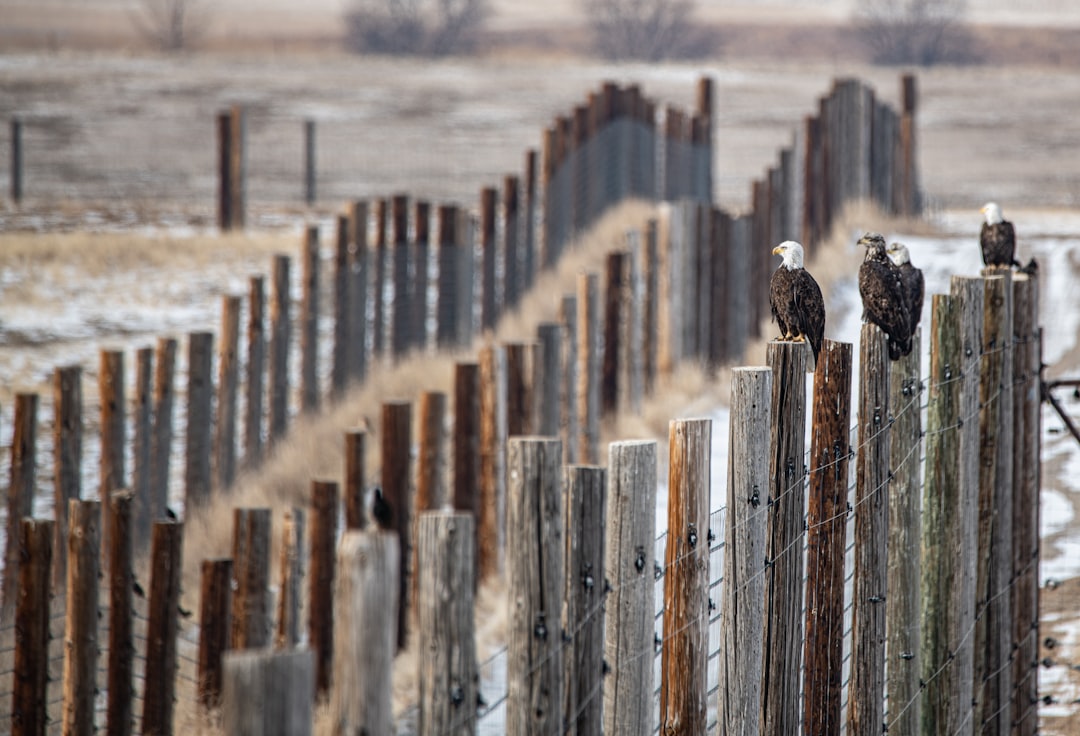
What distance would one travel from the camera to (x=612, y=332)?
296 inches

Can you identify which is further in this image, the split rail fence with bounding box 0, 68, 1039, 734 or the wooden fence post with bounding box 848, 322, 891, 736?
the wooden fence post with bounding box 848, 322, 891, 736

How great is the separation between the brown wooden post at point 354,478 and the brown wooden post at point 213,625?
31.3 inches

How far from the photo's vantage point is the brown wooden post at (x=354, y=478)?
17.5ft

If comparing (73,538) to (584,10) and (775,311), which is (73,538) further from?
(584,10)

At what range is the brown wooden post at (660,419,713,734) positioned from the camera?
115 inches

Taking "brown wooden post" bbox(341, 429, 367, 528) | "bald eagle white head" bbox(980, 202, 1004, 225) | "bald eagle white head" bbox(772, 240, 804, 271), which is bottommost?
"brown wooden post" bbox(341, 429, 367, 528)

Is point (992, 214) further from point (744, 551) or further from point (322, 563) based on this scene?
point (322, 563)

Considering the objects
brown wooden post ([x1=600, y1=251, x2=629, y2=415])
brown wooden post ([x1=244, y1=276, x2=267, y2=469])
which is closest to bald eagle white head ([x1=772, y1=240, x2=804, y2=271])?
brown wooden post ([x1=600, y1=251, x2=629, y2=415])

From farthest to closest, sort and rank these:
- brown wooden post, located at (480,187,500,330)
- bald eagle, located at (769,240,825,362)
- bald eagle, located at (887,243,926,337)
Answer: brown wooden post, located at (480,187,500,330) < bald eagle, located at (887,243,926,337) < bald eagle, located at (769,240,825,362)

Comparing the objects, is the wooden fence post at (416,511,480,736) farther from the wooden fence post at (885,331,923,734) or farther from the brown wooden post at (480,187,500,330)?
the brown wooden post at (480,187,500,330)

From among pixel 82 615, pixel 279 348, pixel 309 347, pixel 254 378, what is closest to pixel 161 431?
pixel 254 378

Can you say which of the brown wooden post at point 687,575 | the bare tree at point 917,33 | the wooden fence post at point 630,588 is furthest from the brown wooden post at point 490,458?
the bare tree at point 917,33

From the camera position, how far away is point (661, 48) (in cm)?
4700

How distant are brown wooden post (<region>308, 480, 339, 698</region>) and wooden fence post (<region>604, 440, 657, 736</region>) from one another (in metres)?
2.23
